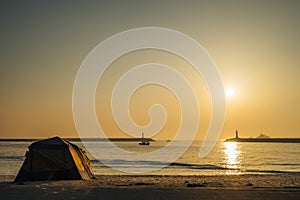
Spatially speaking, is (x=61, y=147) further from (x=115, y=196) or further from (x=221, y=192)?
(x=221, y=192)

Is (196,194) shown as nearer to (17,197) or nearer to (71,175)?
(17,197)

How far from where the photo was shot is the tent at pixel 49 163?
2478cm

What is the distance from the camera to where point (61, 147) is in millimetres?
25312

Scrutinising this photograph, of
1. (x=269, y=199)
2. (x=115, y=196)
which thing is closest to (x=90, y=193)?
(x=115, y=196)

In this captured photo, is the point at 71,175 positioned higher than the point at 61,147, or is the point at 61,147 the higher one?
the point at 61,147

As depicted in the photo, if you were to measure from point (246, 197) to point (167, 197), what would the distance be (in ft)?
10.2

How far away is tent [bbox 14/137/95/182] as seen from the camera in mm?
24781

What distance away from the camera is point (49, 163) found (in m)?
25.0

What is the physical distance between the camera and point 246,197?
16609 millimetres

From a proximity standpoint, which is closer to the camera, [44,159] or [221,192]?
[221,192]

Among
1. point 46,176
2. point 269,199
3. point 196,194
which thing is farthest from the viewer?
point 46,176

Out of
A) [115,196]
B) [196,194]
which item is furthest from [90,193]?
[196,194]

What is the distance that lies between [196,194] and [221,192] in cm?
128

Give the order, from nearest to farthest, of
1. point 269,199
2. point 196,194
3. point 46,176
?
point 269,199, point 196,194, point 46,176
